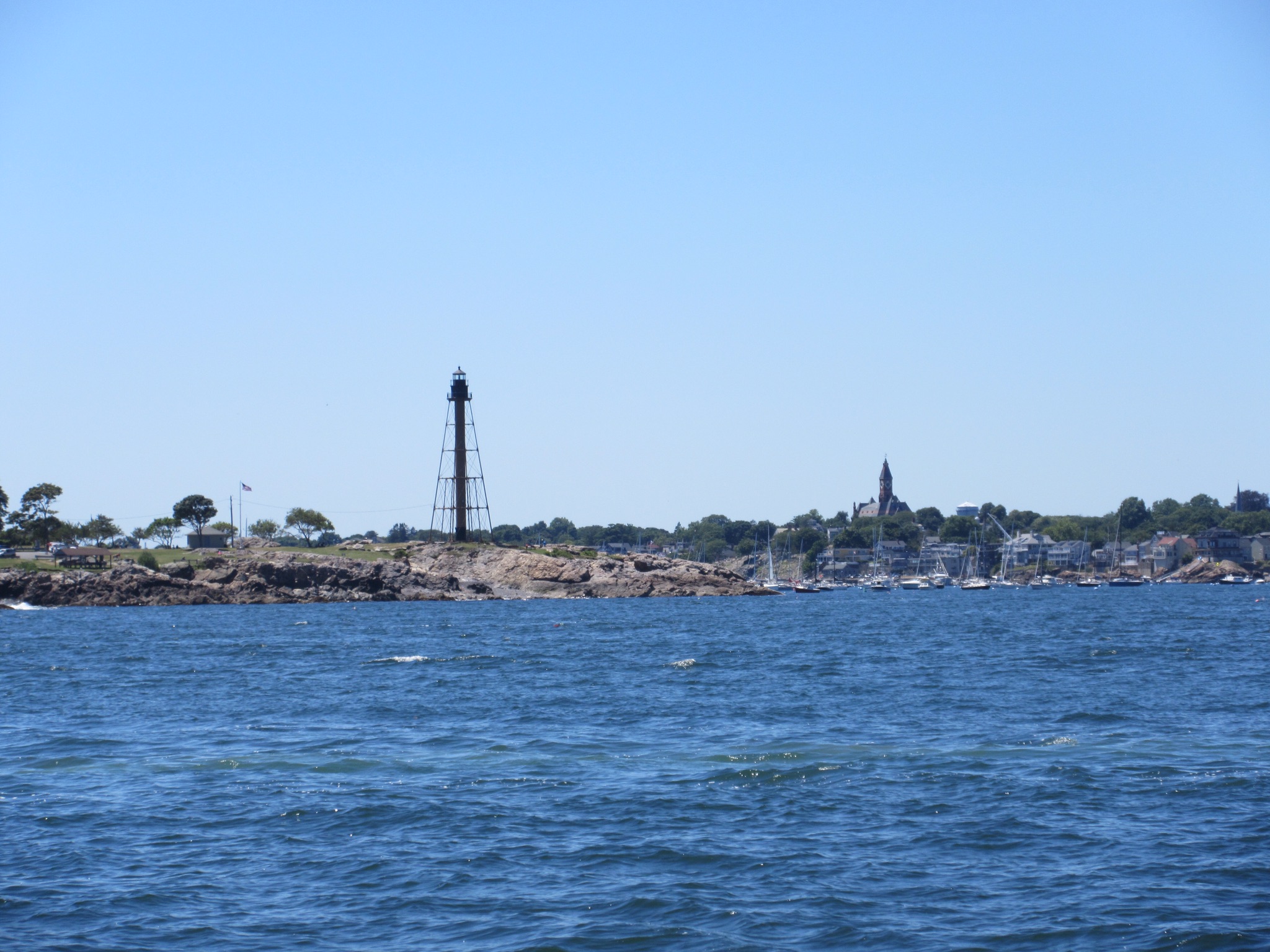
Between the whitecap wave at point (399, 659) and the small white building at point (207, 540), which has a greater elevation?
the small white building at point (207, 540)

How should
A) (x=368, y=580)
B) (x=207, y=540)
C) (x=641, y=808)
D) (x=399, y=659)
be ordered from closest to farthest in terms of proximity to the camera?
1. (x=641, y=808)
2. (x=399, y=659)
3. (x=368, y=580)
4. (x=207, y=540)

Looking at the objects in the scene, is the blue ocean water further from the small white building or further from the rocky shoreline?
the small white building

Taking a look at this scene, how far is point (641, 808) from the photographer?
2145 centimetres

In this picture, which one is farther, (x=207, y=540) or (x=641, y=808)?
(x=207, y=540)

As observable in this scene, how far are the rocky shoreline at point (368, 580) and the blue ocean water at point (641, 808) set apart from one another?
239 ft

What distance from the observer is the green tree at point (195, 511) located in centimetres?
16400

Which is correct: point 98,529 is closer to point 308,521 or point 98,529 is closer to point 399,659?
point 308,521

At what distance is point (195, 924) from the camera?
50.8ft

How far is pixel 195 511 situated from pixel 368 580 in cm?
5623

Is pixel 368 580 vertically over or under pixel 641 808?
over

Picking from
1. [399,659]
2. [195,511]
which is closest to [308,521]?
[195,511]

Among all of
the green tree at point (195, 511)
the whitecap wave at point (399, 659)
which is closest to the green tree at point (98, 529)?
the green tree at point (195, 511)

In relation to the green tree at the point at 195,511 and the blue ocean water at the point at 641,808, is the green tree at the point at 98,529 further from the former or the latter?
the blue ocean water at the point at 641,808

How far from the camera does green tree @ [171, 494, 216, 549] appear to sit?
16400cm
